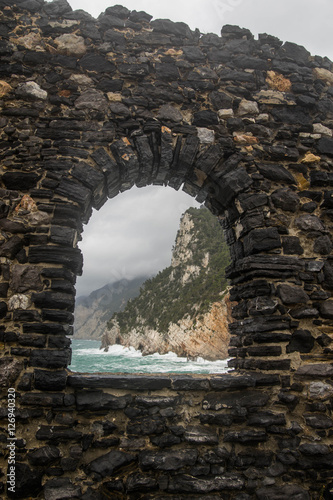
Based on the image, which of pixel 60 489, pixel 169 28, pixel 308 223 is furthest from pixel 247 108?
pixel 60 489

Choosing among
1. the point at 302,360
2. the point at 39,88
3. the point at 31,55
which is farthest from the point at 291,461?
the point at 31,55

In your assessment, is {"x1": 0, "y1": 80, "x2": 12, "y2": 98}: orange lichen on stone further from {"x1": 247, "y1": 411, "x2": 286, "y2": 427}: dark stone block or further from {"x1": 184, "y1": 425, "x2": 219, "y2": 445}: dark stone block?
{"x1": 247, "y1": 411, "x2": 286, "y2": 427}: dark stone block

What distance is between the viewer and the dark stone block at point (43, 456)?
244 cm

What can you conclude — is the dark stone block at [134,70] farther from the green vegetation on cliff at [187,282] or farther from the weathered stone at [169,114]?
the green vegetation on cliff at [187,282]

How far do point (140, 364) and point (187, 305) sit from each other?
33.6ft

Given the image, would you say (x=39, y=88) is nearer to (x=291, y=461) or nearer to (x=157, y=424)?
(x=157, y=424)

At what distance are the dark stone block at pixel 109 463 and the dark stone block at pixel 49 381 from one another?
25.3 inches

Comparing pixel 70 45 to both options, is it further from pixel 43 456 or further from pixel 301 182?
pixel 43 456

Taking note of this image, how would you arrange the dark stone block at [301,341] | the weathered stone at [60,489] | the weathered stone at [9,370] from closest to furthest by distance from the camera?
1. the weathered stone at [60,489]
2. the weathered stone at [9,370]
3. the dark stone block at [301,341]

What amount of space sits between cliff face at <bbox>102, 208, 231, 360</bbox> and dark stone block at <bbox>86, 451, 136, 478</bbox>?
97.3 ft

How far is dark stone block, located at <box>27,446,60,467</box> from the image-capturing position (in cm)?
244

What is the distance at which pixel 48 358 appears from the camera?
8.83 feet

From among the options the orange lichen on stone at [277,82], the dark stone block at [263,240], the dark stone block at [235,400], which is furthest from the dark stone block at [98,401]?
the orange lichen on stone at [277,82]

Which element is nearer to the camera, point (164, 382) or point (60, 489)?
point (60, 489)
